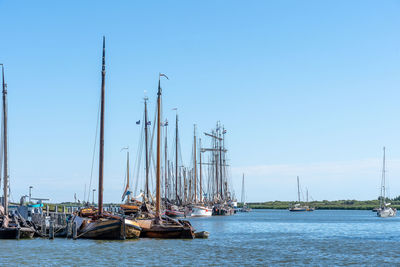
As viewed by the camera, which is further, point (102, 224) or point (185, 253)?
point (102, 224)

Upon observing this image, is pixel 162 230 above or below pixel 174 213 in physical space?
below

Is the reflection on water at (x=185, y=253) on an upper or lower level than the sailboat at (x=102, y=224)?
lower

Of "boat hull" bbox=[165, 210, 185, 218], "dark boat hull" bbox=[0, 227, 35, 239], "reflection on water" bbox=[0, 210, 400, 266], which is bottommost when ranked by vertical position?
"reflection on water" bbox=[0, 210, 400, 266]

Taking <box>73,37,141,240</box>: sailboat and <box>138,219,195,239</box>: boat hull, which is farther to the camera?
<box>138,219,195,239</box>: boat hull

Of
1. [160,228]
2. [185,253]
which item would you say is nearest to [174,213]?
[160,228]

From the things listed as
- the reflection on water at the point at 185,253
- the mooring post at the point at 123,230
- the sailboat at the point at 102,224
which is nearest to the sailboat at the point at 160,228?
the reflection on water at the point at 185,253

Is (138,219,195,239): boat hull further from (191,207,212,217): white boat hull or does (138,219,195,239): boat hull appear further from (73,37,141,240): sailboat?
(191,207,212,217): white boat hull

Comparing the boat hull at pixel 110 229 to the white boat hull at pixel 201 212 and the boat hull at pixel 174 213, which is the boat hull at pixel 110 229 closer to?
the boat hull at pixel 174 213

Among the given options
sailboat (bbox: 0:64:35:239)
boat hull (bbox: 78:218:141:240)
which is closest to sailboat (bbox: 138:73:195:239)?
boat hull (bbox: 78:218:141:240)

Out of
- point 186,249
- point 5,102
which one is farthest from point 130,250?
point 5,102

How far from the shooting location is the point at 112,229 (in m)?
49.5

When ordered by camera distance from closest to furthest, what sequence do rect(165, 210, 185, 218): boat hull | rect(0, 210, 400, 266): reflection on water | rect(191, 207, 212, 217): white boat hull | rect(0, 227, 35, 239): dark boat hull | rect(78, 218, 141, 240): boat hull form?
rect(0, 210, 400, 266): reflection on water → rect(78, 218, 141, 240): boat hull → rect(0, 227, 35, 239): dark boat hull → rect(165, 210, 185, 218): boat hull → rect(191, 207, 212, 217): white boat hull

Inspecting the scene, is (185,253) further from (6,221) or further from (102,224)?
(6,221)

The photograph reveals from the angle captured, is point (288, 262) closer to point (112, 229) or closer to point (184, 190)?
point (112, 229)
